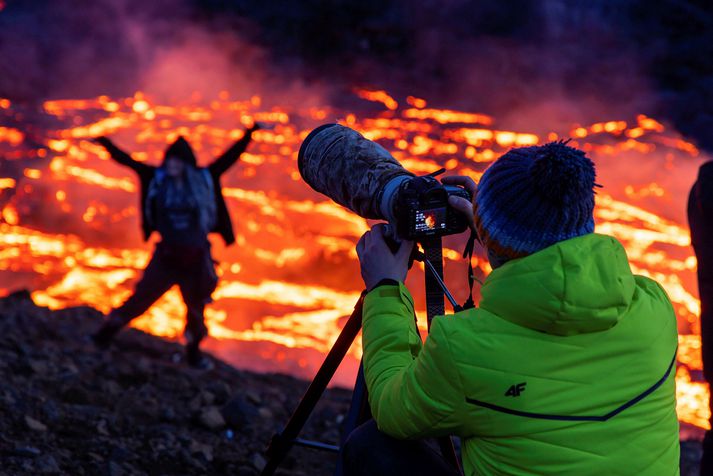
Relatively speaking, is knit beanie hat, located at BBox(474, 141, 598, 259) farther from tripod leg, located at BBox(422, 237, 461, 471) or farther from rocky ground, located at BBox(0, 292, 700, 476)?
rocky ground, located at BBox(0, 292, 700, 476)

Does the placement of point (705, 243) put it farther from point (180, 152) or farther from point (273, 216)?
point (273, 216)

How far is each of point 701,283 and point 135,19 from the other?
49.8 feet

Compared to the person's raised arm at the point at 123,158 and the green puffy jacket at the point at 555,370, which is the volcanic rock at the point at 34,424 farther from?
the green puffy jacket at the point at 555,370

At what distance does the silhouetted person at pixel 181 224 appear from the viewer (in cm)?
455

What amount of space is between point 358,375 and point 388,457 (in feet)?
1.42

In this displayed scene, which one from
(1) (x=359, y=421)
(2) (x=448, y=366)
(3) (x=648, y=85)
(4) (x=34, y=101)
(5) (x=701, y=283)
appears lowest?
(1) (x=359, y=421)

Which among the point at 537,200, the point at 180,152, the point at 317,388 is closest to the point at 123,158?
the point at 180,152

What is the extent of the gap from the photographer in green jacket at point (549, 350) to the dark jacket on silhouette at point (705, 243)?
1.70 meters

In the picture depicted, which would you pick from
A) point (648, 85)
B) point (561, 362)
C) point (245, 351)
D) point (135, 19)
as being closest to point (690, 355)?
point (245, 351)

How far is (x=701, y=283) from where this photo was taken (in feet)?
10.5

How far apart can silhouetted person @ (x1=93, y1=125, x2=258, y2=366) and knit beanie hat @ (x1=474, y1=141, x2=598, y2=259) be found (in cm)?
322

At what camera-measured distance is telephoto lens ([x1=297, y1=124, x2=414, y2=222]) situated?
82.4 inches

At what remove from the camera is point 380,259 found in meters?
1.92

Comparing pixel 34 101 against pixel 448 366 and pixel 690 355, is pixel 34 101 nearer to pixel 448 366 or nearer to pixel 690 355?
pixel 690 355
